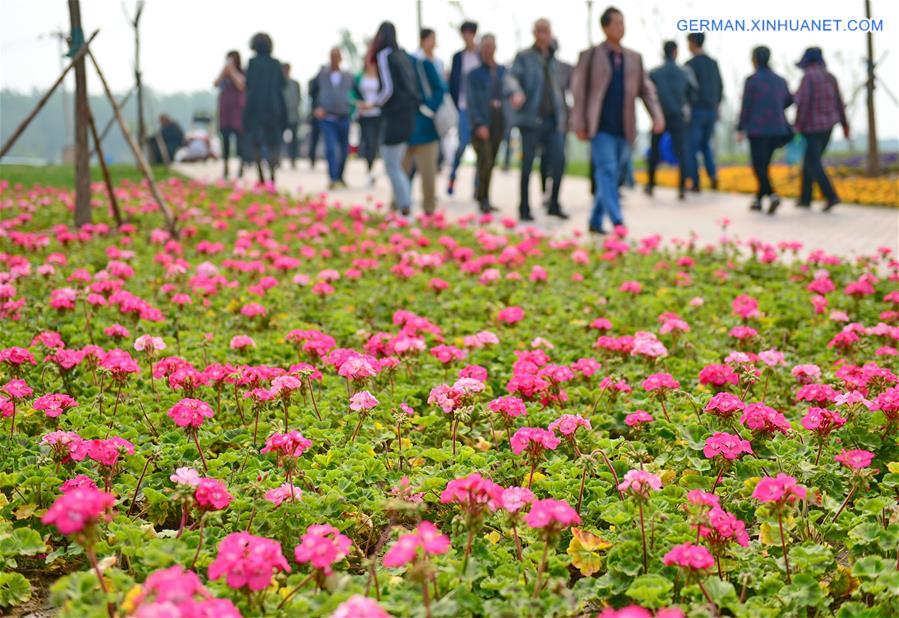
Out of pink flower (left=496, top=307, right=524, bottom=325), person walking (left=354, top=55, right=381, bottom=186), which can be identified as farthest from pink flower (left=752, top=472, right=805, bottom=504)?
person walking (left=354, top=55, right=381, bottom=186)

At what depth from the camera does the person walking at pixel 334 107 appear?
15016mm

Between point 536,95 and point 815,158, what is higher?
point 536,95

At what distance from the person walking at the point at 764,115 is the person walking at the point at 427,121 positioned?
383cm

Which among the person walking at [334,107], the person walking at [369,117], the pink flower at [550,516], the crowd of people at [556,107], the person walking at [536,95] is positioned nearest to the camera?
the pink flower at [550,516]

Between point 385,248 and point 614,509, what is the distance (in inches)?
Result: 193

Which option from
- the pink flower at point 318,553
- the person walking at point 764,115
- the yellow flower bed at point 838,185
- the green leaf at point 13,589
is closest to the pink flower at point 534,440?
the pink flower at point 318,553

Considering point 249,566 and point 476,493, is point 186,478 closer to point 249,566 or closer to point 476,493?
point 249,566

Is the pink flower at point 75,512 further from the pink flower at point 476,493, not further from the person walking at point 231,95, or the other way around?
the person walking at point 231,95

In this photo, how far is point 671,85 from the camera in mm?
12539

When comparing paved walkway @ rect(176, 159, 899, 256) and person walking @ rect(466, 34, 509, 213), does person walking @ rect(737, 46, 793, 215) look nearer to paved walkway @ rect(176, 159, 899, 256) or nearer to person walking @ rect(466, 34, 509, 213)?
paved walkway @ rect(176, 159, 899, 256)

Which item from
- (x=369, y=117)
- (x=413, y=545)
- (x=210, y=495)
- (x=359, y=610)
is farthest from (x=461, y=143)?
(x=359, y=610)

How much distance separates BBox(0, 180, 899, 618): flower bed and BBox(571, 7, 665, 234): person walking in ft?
11.0

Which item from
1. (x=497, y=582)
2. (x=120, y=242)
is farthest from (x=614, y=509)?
(x=120, y=242)

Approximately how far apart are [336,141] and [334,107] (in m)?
0.77
